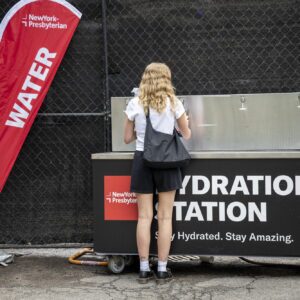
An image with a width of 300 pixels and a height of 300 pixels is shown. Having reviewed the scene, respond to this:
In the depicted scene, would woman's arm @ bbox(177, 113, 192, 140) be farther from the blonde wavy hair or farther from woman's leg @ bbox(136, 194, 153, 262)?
woman's leg @ bbox(136, 194, 153, 262)

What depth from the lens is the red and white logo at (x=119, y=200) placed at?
510 cm

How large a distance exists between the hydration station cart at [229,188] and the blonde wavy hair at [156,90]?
0.55 m

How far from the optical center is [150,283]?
16.1ft

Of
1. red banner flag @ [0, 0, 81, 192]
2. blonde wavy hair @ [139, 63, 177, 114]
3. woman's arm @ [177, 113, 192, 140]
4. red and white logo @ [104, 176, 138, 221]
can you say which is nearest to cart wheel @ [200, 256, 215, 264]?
red and white logo @ [104, 176, 138, 221]

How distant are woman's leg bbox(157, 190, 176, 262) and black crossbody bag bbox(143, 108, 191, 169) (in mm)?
288

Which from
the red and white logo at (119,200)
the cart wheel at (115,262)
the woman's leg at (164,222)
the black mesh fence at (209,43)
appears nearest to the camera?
the woman's leg at (164,222)

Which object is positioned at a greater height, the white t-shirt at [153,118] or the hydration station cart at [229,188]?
the white t-shirt at [153,118]

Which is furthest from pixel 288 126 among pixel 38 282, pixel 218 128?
pixel 38 282

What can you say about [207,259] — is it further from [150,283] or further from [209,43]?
[209,43]

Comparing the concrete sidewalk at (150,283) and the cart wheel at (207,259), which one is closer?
the concrete sidewalk at (150,283)

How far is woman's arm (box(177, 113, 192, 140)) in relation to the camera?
4.81 meters

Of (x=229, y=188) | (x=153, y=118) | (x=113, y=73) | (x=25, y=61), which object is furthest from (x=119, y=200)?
(x=25, y=61)

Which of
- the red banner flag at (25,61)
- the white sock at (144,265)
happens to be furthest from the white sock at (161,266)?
the red banner flag at (25,61)

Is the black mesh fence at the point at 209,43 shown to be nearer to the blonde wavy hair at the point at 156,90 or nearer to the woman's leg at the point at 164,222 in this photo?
the blonde wavy hair at the point at 156,90
